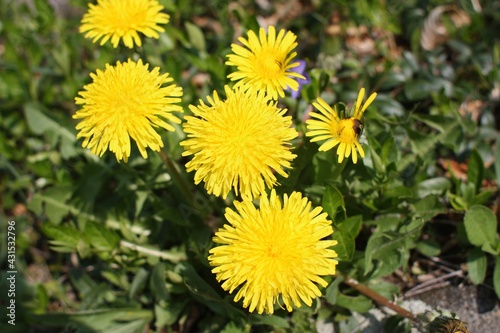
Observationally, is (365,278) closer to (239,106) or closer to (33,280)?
(239,106)

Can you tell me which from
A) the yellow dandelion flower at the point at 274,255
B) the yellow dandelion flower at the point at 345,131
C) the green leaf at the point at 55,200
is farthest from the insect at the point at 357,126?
the green leaf at the point at 55,200

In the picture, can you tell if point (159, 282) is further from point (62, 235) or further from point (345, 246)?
point (345, 246)

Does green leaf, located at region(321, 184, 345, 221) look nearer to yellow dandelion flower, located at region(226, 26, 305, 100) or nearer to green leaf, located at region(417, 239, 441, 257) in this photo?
yellow dandelion flower, located at region(226, 26, 305, 100)

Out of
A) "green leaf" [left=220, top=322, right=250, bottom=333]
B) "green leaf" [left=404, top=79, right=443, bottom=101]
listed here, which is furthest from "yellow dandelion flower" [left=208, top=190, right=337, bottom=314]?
"green leaf" [left=404, top=79, right=443, bottom=101]

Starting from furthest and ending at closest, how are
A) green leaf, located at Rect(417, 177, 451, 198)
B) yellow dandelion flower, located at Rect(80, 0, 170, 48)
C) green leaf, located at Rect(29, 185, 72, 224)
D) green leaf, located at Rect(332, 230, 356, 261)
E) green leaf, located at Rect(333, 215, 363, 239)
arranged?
green leaf, located at Rect(29, 185, 72, 224) → green leaf, located at Rect(417, 177, 451, 198) → yellow dandelion flower, located at Rect(80, 0, 170, 48) → green leaf, located at Rect(333, 215, 363, 239) → green leaf, located at Rect(332, 230, 356, 261)

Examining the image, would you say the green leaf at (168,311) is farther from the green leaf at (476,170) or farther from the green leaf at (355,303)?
the green leaf at (476,170)

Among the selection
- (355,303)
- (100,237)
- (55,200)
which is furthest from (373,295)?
(55,200)

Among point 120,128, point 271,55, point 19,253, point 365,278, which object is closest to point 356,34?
point 271,55
